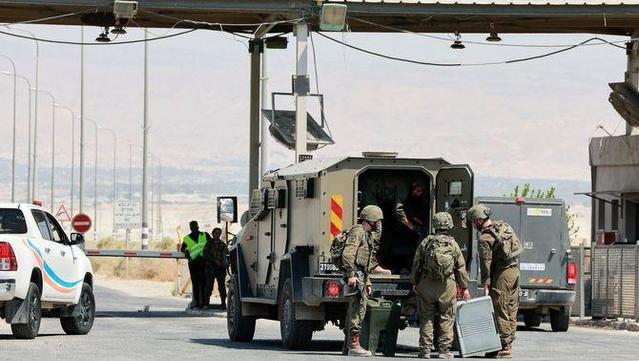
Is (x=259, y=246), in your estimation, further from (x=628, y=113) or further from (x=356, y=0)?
(x=628, y=113)


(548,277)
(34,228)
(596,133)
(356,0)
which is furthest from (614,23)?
(596,133)

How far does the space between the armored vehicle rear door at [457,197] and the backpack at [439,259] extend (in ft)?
4.24

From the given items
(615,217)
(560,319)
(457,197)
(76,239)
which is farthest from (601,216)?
(457,197)

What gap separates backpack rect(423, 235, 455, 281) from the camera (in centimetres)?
1781

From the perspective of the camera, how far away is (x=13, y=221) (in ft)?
67.8

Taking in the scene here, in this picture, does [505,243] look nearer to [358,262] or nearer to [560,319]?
[358,262]

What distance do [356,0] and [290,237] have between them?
11.4m

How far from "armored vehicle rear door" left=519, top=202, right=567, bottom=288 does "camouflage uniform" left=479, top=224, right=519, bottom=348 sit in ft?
24.8

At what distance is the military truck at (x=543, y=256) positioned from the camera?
26.0m

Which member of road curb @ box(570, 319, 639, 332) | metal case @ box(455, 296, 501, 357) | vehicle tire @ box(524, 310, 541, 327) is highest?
metal case @ box(455, 296, 501, 357)

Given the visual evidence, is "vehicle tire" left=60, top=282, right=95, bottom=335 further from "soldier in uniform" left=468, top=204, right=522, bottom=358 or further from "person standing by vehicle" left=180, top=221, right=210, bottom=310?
"person standing by vehicle" left=180, top=221, right=210, bottom=310

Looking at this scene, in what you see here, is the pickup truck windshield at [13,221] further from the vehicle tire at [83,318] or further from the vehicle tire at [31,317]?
the vehicle tire at [83,318]

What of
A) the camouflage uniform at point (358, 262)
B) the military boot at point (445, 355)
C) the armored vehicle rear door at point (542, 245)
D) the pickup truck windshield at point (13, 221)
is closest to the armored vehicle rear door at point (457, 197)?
the camouflage uniform at point (358, 262)

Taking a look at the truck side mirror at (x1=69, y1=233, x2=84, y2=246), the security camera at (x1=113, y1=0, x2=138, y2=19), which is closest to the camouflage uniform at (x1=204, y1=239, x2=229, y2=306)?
the security camera at (x1=113, y1=0, x2=138, y2=19)
